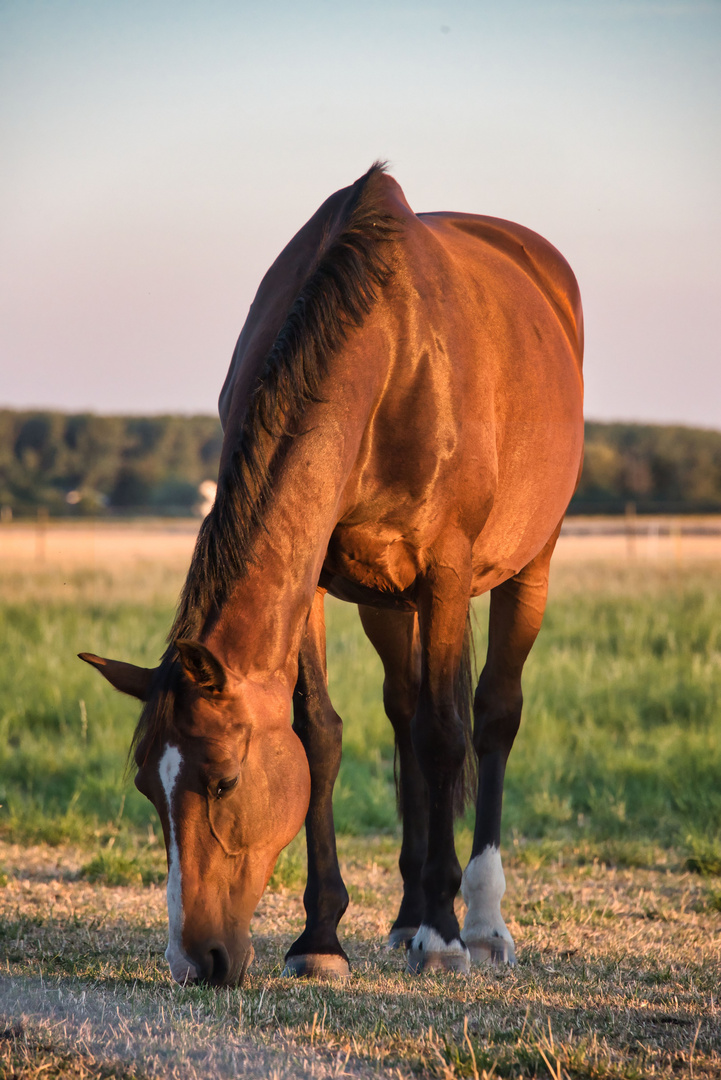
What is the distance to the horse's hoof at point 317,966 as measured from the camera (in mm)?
3059

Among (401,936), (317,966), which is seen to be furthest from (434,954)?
(401,936)

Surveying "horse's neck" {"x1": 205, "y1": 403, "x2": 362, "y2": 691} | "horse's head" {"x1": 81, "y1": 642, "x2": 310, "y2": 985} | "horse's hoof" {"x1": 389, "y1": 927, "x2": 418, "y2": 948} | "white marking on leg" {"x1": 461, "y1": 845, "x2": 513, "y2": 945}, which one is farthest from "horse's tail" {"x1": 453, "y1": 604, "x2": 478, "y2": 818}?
"horse's head" {"x1": 81, "y1": 642, "x2": 310, "y2": 985}

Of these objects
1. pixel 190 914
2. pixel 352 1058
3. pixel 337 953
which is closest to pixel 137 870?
pixel 337 953

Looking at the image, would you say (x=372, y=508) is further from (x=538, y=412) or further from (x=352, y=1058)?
(x=352, y=1058)

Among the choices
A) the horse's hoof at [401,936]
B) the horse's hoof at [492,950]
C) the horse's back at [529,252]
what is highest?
the horse's back at [529,252]

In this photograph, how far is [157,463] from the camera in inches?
2416

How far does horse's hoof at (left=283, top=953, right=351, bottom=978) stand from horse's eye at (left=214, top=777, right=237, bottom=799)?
81cm

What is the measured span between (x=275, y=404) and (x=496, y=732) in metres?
1.90

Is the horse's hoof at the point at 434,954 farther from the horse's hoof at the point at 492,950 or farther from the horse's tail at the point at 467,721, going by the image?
the horse's tail at the point at 467,721

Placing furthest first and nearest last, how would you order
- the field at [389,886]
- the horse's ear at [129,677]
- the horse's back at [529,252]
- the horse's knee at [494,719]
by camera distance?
the horse's back at [529,252] → the horse's knee at [494,719] → the horse's ear at [129,677] → the field at [389,886]

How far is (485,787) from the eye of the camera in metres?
4.09

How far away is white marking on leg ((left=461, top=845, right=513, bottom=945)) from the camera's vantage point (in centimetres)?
366

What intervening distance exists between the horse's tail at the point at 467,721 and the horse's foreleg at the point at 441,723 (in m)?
0.87

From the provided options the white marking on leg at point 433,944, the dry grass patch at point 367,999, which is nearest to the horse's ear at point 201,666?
the dry grass patch at point 367,999
